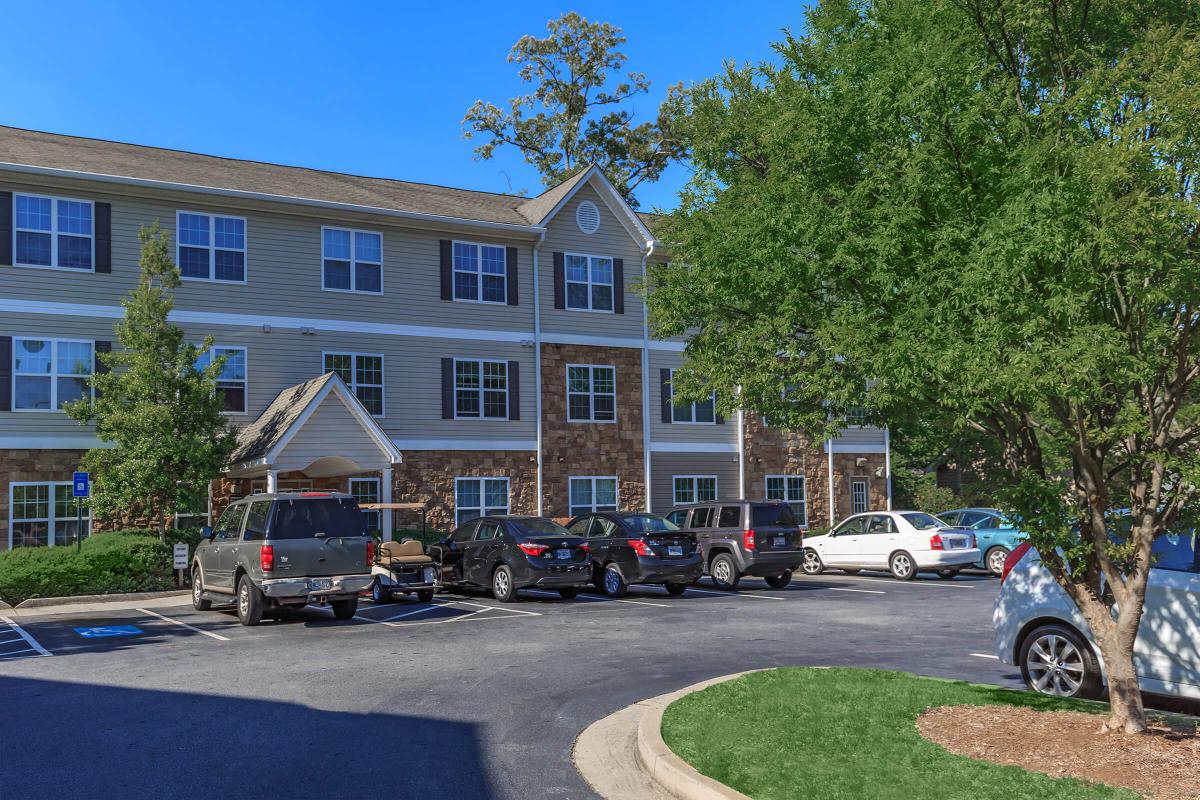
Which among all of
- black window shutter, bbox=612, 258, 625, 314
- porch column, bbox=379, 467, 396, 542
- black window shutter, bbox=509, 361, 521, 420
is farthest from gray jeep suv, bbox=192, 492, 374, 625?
black window shutter, bbox=612, 258, 625, 314

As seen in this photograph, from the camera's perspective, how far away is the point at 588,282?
30.1m

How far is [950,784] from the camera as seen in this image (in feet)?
21.4

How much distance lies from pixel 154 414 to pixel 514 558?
325 inches

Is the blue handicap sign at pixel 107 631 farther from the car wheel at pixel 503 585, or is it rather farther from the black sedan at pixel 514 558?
the car wheel at pixel 503 585

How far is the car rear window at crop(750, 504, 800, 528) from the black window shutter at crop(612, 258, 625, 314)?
1016 centimetres

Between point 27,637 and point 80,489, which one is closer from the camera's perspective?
point 27,637

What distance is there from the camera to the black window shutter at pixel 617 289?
30.4 m

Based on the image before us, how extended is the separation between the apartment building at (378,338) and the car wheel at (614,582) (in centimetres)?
655

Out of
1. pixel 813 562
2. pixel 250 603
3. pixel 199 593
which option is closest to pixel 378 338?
pixel 199 593

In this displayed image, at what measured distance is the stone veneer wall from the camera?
29.1 meters

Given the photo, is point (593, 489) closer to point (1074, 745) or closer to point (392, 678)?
point (392, 678)

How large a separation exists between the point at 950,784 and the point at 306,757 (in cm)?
468

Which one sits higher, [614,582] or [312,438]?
[312,438]

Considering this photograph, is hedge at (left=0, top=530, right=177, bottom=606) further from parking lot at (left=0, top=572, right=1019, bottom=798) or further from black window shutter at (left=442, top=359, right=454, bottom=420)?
black window shutter at (left=442, top=359, right=454, bottom=420)
